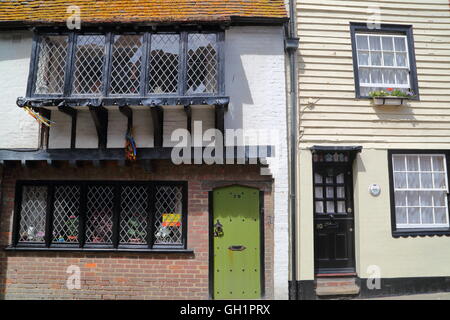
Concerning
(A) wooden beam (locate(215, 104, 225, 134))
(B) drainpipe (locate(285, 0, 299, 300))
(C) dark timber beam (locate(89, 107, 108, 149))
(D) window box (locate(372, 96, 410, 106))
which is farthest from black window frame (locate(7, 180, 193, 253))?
(D) window box (locate(372, 96, 410, 106))

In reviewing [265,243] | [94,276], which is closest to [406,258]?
[265,243]

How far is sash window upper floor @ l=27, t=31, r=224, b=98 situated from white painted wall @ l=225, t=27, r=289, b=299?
0.63 metres

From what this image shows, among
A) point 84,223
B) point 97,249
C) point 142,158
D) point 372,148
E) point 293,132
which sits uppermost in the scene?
point 293,132

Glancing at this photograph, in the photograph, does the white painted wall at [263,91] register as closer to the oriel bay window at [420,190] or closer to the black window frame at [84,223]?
the black window frame at [84,223]

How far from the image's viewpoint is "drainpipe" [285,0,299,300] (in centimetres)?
572

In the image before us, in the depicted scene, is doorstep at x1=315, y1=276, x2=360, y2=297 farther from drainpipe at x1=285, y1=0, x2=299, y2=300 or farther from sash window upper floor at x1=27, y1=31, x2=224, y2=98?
sash window upper floor at x1=27, y1=31, x2=224, y2=98

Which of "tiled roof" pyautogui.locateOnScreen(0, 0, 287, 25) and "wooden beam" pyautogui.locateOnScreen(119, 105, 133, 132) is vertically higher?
"tiled roof" pyautogui.locateOnScreen(0, 0, 287, 25)

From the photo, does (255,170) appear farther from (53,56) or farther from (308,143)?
(53,56)

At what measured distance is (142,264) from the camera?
5715mm

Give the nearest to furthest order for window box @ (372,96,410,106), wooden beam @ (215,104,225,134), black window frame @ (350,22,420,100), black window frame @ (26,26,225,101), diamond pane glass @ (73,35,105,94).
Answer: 1. black window frame @ (26,26,225,101)
2. wooden beam @ (215,104,225,134)
3. diamond pane glass @ (73,35,105,94)
4. window box @ (372,96,410,106)
5. black window frame @ (350,22,420,100)

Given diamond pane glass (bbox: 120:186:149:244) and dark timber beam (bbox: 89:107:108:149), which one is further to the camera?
diamond pane glass (bbox: 120:186:149:244)

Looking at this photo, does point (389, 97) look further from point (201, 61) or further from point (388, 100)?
point (201, 61)

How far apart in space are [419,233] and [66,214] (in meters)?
7.51

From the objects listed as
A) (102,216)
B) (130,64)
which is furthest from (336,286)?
(130,64)
